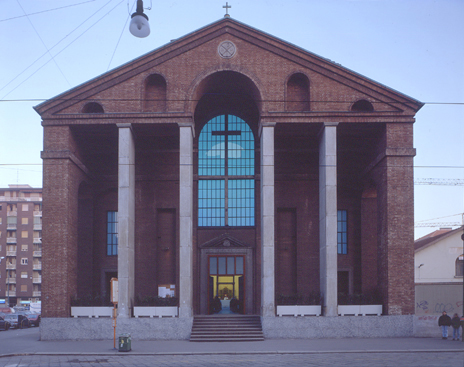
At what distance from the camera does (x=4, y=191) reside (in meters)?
94.2

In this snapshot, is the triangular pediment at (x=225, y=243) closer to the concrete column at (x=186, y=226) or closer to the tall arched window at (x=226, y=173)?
the tall arched window at (x=226, y=173)

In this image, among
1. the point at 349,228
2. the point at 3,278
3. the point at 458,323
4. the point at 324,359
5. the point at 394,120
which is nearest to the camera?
the point at 324,359

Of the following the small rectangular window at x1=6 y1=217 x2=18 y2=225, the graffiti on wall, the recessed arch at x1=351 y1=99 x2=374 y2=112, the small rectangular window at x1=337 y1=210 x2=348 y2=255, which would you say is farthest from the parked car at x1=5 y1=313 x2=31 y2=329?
the small rectangular window at x1=6 y1=217 x2=18 y2=225

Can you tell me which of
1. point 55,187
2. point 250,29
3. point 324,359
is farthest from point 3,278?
point 324,359

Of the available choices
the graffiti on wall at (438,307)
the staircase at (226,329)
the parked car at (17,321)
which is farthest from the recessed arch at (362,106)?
the parked car at (17,321)

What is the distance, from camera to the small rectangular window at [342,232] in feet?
108

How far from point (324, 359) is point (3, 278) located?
277 feet

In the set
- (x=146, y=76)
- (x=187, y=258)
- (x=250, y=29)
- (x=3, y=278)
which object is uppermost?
(x=250, y=29)

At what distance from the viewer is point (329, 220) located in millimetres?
27047

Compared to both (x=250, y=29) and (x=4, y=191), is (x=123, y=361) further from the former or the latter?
(x=4, y=191)

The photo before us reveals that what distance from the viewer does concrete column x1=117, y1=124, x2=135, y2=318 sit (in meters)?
26.5

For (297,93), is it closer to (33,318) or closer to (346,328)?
(346,328)

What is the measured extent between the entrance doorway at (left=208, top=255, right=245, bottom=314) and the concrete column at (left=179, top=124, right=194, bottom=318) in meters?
4.85

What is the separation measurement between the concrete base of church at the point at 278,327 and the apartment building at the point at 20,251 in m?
69.7
